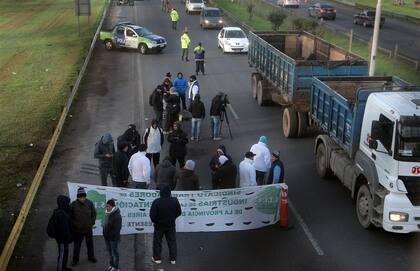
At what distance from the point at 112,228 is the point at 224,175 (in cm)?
308

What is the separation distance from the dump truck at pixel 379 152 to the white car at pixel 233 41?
20293 millimetres

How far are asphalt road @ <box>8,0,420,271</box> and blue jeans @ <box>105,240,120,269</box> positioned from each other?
352 millimetres

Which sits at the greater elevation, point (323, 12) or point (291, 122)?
point (323, 12)

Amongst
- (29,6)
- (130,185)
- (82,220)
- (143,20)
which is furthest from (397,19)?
(82,220)

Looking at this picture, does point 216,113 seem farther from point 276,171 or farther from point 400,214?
point 400,214

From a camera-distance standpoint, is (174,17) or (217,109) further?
(174,17)

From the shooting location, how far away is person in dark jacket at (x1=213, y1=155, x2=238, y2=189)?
12.2m

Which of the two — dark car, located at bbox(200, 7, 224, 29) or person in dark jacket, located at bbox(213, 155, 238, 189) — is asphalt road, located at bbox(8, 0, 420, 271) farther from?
dark car, located at bbox(200, 7, 224, 29)

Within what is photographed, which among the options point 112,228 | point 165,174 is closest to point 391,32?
point 165,174

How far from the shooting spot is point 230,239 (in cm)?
1176

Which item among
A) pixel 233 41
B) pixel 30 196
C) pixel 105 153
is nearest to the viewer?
pixel 30 196

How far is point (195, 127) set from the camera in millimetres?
18266

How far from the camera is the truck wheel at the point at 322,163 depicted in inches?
577

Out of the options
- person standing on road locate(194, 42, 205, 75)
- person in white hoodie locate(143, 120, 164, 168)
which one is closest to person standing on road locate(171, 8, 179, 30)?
person standing on road locate(194, 42, 205, 75)
